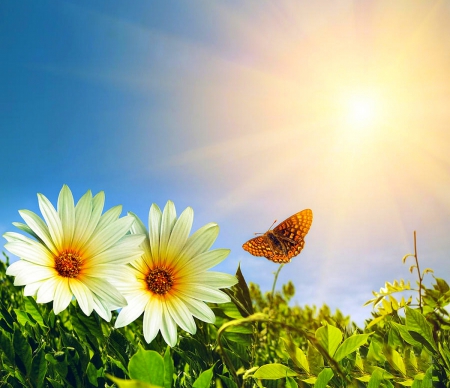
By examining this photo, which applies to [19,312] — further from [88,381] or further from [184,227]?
[184,227]

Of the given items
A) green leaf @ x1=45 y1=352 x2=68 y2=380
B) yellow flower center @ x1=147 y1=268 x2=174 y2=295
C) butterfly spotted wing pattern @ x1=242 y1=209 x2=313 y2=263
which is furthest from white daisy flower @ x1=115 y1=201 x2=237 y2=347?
butterfly spotted wing pattern @ x1=242 y1=209 x2=313 y2=263

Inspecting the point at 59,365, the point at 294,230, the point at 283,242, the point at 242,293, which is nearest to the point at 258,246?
the point at 283,242

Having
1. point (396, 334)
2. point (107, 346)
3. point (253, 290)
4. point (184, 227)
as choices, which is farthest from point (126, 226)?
point (253, 290)

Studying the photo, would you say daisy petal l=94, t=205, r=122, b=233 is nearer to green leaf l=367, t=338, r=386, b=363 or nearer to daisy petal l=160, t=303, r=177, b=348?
daisy petal l=160, t=303, r=177, b=348

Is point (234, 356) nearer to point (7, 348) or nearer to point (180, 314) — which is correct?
point (180, 314)

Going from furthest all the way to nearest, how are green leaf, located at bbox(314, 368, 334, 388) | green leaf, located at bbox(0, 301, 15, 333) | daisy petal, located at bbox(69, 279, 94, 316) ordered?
green leaf, located at bbox(0, 301, 15, 333) < daisy petal, located at bbox(69, 279, 94, 316) < green leaf, located at bbox(314, 368, 334, 388)
